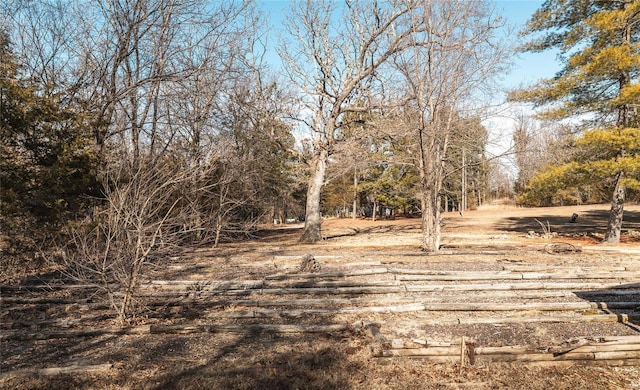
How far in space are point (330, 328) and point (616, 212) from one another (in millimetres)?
14412

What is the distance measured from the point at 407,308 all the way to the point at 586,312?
298 centimetres

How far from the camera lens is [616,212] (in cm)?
1518

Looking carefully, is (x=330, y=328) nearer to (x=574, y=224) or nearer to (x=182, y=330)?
(x=182, y=330)

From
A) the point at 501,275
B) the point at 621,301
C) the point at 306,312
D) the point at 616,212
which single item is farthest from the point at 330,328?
the point at 616,212

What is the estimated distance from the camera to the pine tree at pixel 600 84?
560 inches

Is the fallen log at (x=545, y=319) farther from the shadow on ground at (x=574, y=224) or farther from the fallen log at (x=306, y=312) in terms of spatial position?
the shadow on ground at (x=574, y=224)

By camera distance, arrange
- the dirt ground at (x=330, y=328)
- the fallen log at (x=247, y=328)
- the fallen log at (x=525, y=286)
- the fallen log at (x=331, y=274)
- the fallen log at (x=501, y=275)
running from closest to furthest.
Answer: the dirt ground at (x=330, y=328) < the fallen log at (x=247, y=328) < the fallen log at (x=525, y=286) < the fallen log at (x=501, y=275) < the fallen log at (x=331, y=274)

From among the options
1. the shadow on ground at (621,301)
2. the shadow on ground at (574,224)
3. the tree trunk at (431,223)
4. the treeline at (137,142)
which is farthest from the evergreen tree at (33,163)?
the shadow on ground at (574,224)

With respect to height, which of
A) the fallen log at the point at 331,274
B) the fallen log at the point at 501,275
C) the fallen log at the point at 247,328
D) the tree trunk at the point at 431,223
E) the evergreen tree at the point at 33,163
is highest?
the evergreen tree at the point at 33,163

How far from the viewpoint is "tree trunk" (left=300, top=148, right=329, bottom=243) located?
18.7 m

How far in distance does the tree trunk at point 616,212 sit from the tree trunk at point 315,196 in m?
11.5

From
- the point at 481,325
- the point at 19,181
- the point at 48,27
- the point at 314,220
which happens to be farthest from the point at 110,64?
the point at 481,325

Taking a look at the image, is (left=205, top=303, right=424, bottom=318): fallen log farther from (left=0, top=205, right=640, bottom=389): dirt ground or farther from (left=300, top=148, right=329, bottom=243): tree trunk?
(left=300, top=148, right=329, bottom=243): tree trunk

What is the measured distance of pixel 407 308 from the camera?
6977 mm
